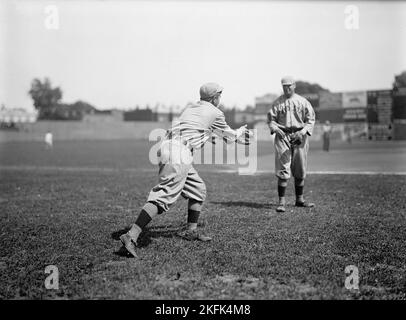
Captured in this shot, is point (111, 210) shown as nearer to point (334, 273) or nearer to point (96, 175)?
point (334, 273)

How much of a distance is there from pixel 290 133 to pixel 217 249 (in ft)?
10.4

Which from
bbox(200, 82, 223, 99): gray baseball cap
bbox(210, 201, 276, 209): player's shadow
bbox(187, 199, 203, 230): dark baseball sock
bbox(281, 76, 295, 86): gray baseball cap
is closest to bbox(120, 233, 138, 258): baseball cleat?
bbox(187, 199, 203, 230): dark baseball sock

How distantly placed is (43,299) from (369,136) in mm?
48598

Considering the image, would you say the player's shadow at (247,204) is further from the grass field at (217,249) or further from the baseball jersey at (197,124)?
the baseball jersey at (197,124)

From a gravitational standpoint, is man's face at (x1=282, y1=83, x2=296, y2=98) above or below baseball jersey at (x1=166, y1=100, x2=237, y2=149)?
above

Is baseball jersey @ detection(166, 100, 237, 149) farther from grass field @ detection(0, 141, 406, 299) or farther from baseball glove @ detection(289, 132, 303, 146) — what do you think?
baseball glove @ detection(289, 132, 303, 146)

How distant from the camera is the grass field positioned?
3418 mm

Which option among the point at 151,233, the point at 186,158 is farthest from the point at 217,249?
the point at 151,233

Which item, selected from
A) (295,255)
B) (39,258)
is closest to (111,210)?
(39,258)

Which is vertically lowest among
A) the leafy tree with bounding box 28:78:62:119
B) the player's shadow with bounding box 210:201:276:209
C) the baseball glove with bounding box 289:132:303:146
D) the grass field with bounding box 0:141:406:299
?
the player's shadow with bounding box 210:201:276:209

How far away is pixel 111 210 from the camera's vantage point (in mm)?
7062

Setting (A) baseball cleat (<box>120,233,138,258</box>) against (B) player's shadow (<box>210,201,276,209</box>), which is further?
(B) player's shadow (<box>210,201,276,209</box>)

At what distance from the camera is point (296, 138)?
273 inches
